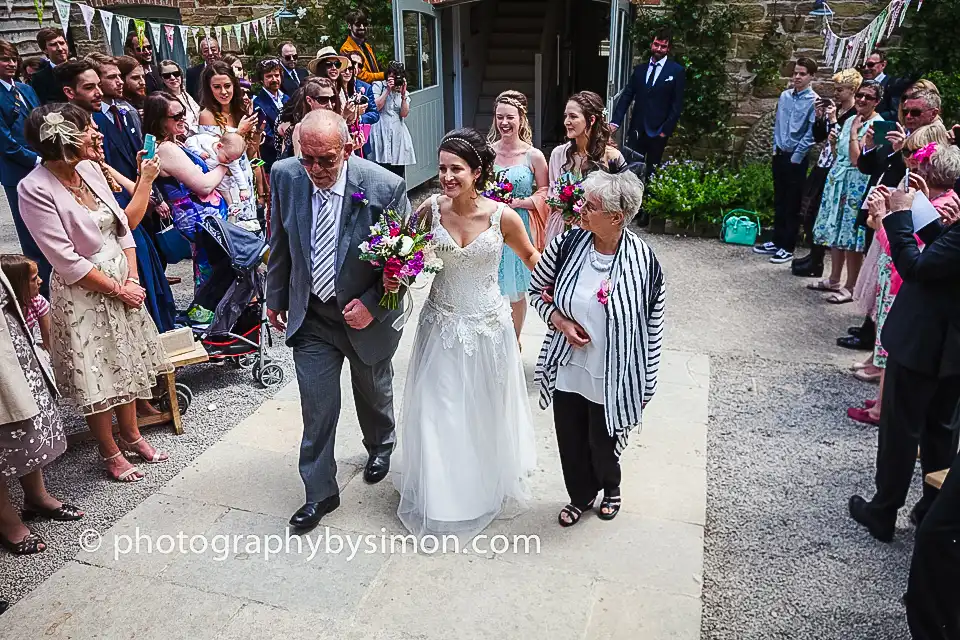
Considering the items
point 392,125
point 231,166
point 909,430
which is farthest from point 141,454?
point 392,125

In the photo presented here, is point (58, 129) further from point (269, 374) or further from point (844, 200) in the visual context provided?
point (844, 200)

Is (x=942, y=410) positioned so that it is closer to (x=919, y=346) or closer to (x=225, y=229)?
(x=919, y=346)

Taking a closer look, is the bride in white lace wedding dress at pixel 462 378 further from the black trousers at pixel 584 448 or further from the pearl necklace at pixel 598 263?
the pearl necklace at pixel 598 263

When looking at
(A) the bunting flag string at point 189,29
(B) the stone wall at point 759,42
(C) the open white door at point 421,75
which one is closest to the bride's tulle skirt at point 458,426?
(C) the open white door at point 421,75

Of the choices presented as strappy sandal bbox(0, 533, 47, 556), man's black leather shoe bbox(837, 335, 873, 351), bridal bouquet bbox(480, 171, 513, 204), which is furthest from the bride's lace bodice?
man's black leather shoe bbox(837, 335, 873, 351)

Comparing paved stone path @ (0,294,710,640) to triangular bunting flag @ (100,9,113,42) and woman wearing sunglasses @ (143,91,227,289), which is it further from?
triangular bunting flag @ (100,9,113,42)

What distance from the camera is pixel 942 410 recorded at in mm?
3617

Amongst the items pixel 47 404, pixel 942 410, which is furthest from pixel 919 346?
pixel 47 404

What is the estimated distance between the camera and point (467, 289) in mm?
3648

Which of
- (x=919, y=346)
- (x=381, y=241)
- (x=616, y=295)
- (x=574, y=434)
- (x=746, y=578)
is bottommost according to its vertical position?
(x=746, y=578)

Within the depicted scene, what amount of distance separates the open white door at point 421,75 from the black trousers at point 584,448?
7.17m

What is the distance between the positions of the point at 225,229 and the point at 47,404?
179 centimetres

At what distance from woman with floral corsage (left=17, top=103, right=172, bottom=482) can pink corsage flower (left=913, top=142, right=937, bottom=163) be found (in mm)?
4092

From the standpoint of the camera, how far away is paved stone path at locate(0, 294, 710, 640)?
3123 millimetres
